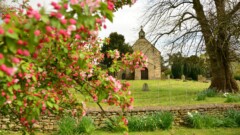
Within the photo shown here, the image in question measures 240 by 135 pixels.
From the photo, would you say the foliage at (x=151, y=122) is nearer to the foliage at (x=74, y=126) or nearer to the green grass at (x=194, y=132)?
the green grass at (x=194, y=132)

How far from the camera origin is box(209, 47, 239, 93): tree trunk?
58.0 feet

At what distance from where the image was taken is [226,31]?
13.9 meters

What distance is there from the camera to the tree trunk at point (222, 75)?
17689 mm

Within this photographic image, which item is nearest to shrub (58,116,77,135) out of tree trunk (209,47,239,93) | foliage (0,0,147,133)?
foliage (0,0,147,133)

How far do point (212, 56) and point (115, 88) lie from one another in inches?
638

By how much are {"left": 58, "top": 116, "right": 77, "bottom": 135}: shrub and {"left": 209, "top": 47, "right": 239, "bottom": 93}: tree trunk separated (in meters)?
12.3

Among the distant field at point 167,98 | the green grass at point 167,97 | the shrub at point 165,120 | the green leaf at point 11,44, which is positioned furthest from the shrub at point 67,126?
the green leaf at point 11,44

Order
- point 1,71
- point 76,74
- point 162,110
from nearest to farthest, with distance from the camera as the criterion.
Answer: point 1,71
point 76,74
point 162,110

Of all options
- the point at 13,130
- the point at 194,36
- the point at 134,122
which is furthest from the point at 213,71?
the point at 13,130

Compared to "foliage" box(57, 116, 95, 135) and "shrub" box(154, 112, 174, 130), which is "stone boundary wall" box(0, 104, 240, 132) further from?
"shrub" box(154, 112, 174, 130)

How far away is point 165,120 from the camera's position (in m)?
8.17

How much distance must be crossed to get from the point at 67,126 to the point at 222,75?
13.1 meters

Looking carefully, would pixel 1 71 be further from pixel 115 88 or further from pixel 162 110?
pixel 162 110

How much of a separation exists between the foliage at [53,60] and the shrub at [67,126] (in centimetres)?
326
